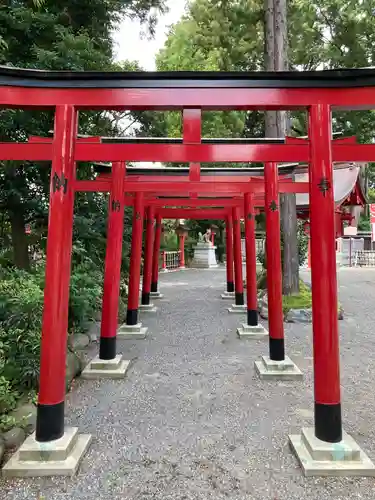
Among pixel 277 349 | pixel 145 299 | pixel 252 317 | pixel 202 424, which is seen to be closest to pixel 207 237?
pixel 145 299

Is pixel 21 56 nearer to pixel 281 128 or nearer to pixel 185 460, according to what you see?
pixel 281 128

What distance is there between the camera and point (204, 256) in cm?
2234

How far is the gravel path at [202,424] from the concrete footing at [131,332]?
217 mm

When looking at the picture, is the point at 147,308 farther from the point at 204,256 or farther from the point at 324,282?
the point at 204,256

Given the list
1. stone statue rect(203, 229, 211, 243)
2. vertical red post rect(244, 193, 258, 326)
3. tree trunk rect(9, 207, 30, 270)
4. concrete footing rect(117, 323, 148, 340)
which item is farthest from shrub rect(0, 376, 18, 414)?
stone statue rect(203, 229, 211, 243)

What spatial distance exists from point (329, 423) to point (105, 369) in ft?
9.51

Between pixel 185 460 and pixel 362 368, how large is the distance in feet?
10.9

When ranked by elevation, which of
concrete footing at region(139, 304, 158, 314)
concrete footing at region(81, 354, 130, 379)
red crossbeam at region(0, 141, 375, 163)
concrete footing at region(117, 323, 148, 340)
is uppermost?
red crossbeam at region(0, 141, 375, 163)

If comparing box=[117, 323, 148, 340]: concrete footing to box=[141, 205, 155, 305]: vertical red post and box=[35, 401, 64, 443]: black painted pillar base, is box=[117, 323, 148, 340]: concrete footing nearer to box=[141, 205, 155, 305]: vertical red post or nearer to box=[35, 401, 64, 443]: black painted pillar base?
box=[141, 205, 155, 305]: vertical red post

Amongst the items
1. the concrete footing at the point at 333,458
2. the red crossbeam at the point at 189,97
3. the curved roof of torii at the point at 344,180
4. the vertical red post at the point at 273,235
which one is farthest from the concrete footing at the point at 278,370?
the curved roof of torii at the point at 344,180

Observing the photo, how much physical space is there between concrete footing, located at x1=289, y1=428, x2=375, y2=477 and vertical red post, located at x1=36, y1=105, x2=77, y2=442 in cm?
188

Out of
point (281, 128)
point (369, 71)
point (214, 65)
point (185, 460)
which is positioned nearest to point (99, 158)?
point (369, 71)

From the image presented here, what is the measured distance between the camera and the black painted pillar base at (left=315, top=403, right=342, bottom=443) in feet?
9.31

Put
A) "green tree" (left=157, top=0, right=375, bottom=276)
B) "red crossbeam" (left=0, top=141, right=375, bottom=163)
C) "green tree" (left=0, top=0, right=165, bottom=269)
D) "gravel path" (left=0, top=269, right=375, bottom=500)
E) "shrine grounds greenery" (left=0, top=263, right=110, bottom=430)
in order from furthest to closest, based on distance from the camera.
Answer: "green tree" (left=157, top=0, right=375, bottom=276) → "green tree" (left=0, top=0, right=165, bottom=269) → "shrine grounds greenery" (left=0, top=263, right=110, bottom=430) → "red crossbeam" (left=0, top=141, right=375, bottom=163) → "gravel path" (left=0, top=269, right=375, bottom=500)
